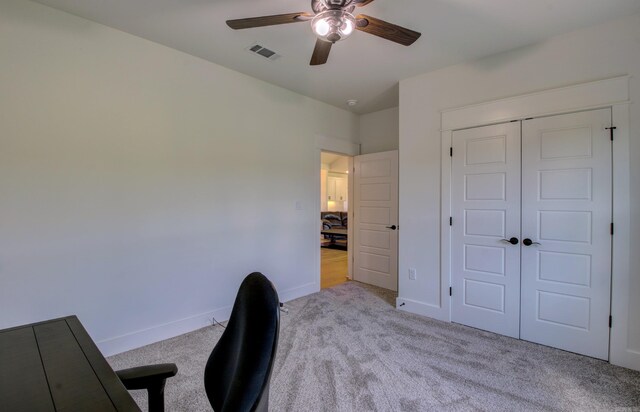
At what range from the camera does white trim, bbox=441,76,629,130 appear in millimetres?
2312

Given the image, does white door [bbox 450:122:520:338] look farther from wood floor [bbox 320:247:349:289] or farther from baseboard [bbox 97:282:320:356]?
baseboard [bbox 97:282:320:356]

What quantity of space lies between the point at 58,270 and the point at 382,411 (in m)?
2.52

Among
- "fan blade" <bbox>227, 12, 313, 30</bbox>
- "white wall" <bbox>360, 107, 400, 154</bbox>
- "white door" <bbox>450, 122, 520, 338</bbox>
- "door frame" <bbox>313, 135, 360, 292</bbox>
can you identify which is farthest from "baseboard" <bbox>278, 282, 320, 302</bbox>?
"fan blade" <bbox>227, 12, 313, 30</bbox>

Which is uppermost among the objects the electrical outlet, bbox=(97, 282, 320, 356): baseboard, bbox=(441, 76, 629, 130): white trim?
bbox=(441, 76, 629, 130): white trim

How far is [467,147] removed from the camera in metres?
3.01

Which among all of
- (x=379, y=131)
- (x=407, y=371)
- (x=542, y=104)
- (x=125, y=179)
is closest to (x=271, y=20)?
(x=125, y=179)

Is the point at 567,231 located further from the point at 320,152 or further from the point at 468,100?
the point at 320,152

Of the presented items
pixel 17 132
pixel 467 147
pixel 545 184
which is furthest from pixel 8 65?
pixel 545 184

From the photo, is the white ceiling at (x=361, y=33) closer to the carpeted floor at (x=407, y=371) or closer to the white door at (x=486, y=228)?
the white door at (x=486, y=228)

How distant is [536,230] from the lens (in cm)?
264

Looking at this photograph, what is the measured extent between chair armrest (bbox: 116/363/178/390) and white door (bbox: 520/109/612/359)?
2.95 m

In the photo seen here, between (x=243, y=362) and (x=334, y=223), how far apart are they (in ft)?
26.8

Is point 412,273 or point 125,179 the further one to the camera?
point 412,273

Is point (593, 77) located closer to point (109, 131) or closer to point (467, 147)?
point (467, 147)
